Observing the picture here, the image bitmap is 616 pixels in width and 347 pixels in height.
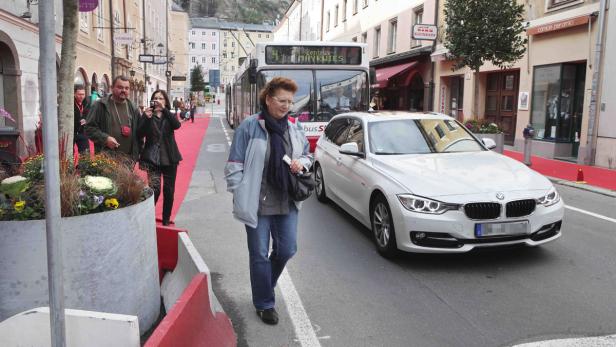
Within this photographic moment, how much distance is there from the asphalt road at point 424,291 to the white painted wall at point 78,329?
1208 millimetres

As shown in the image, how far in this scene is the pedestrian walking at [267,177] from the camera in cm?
376

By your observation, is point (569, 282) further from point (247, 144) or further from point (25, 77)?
point (25, 77)

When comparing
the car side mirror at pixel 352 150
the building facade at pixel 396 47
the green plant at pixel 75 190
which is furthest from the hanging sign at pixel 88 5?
the building facade at pixel 396 47

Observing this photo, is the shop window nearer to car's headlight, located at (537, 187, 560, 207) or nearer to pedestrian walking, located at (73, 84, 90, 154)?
car's headlight, located at (537, 187, 560, 207)

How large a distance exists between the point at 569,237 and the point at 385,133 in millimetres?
2562

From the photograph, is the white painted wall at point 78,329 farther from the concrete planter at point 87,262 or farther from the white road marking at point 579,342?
the white road marking at point 579,342

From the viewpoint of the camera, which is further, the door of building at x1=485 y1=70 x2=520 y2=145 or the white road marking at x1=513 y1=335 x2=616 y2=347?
the door of building at x1=485 y1=70 x2=520 y2=145

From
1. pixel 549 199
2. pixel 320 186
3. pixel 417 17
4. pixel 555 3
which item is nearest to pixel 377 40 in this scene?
pixel 417 17

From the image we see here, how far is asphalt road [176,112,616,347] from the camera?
12.6 ft

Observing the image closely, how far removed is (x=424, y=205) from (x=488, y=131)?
1045cm

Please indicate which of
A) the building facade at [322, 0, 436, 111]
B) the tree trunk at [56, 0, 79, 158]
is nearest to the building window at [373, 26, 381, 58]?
the building facade at [322, 0, 436, 111]

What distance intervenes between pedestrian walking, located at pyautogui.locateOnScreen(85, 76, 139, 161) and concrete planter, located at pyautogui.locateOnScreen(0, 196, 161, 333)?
233 centimetres

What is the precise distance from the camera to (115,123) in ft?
19.4

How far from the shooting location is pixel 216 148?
728 inches
